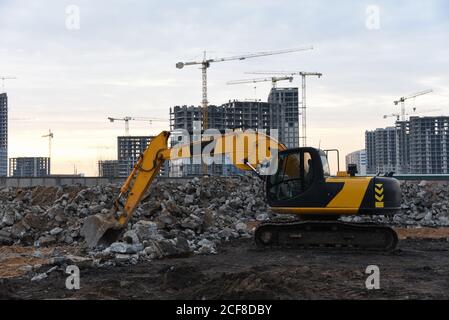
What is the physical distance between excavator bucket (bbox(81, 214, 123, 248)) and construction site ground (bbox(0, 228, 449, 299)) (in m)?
0.97

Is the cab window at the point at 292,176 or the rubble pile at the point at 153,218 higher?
the cab window at the point at 292,176

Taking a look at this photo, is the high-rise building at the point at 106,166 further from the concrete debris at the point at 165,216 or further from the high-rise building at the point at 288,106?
the concrete debris at the point at 165,216

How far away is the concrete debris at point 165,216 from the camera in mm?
13062

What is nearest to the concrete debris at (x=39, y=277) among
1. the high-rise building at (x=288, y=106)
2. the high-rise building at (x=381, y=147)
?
the high-rise building at (x=288, y=106)

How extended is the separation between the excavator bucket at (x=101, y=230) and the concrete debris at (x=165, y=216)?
0.96 ft

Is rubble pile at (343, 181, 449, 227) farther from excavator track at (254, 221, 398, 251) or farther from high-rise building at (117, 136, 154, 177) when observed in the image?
high-rise building at (117, 136, 154, 177)

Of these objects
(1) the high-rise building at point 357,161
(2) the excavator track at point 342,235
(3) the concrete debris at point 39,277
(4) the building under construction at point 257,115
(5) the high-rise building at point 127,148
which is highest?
(4) the building under construction at point 257,115

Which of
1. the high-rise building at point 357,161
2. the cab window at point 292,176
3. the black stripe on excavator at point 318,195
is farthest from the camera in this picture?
the high-rise building at point 357,161

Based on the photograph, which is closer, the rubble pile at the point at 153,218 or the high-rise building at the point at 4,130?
the rubble pile at the point at 153,218

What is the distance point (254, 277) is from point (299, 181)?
4974 millimetres

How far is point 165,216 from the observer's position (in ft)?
53.4

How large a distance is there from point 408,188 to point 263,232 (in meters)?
16.4

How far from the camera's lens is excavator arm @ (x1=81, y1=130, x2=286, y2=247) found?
513 inches

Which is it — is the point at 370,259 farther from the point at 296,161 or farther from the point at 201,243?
the point at 201,243
